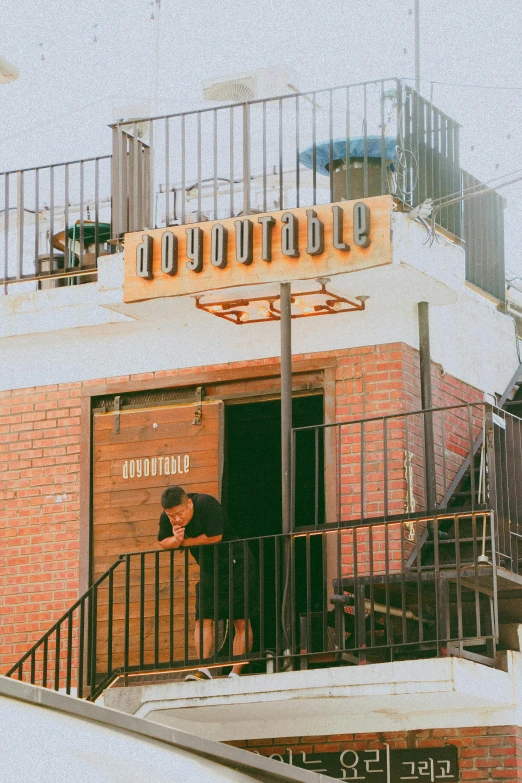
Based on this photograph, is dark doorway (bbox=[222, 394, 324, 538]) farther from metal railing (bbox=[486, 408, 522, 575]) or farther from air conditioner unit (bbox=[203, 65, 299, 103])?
air conditioner unit (bbox=[203, 65, 299, 103])

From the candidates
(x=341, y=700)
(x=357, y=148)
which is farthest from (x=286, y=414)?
(x=357, y=148)

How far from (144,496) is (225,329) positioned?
1.63 m

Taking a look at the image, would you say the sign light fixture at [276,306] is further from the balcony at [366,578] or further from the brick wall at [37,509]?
the brick wall at [37,509]

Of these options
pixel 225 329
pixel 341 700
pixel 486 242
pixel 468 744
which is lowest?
pixel 468 744

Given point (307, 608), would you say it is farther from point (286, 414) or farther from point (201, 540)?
point (286, 414)

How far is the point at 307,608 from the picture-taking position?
40.2 feet

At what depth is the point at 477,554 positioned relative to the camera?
40.2 feet

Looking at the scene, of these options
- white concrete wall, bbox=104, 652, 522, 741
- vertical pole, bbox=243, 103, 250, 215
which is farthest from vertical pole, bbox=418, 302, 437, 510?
vertical pole, bbox=243, 103, 250, 215

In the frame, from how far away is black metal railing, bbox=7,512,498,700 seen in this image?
12.2m


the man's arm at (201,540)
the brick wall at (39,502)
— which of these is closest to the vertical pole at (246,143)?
the brick wall at (39,502)

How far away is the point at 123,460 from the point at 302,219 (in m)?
3.01

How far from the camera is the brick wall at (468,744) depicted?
1316 cm

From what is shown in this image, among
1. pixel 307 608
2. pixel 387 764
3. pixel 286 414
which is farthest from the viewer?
pixel 387 764

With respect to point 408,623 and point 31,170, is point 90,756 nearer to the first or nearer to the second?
point 408,623
